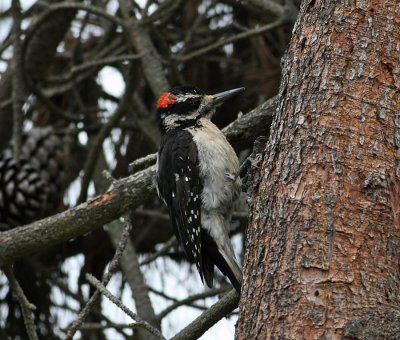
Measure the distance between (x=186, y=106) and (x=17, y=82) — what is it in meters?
0.98

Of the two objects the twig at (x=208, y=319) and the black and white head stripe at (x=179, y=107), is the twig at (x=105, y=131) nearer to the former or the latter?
the black and white head stripe at (x=179, y=107)

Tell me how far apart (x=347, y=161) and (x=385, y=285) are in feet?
1.40

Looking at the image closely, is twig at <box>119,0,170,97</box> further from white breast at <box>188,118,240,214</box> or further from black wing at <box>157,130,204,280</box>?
white breast at <box>188,118,240,214</box>

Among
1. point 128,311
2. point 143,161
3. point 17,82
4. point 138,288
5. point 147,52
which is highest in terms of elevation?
point 17,82

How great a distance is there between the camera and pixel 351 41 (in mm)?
2809

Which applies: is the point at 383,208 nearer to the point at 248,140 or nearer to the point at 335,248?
the point at 335,248

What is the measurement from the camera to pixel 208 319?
3.24 meters

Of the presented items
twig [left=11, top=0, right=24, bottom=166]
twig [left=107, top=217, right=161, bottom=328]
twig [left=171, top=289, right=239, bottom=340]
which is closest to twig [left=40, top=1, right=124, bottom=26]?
twig [left=11, top=0, right=24, bottom=166]

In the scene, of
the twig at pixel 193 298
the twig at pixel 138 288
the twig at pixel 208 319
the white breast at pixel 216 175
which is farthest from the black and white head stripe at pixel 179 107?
the twig at pixel 208 319

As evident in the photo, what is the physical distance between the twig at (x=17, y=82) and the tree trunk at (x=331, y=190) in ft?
6.64

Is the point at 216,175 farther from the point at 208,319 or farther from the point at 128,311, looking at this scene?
the point at 128,311

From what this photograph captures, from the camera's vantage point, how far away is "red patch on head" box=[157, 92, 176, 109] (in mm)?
4340

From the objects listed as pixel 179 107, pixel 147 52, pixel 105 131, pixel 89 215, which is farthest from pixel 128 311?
pixel 147 52

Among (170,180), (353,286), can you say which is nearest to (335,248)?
(353,286)
